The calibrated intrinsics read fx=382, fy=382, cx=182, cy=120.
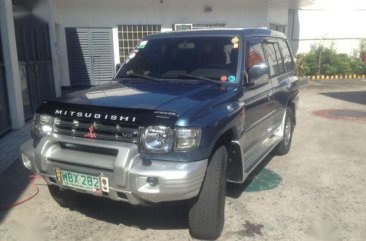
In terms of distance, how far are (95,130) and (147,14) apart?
479 inches

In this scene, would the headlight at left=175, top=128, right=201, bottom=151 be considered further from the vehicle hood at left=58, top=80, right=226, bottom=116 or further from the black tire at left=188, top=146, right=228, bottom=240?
the black tire at left=188, top=146, right=228, bottom=240

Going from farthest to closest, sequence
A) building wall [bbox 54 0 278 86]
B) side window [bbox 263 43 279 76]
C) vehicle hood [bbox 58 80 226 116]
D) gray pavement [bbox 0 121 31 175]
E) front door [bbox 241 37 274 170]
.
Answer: building wall [bbox 54 0 278 86]
gray pavement [bbox 0 121 31 175]
side window [bbox 263 43 279 76]
front door [bbox 241 37 274 170]
vehicle hood [bbox 58 80 226 116]

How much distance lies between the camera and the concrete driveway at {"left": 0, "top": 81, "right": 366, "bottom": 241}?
3.76 m

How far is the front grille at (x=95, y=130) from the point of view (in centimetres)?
318

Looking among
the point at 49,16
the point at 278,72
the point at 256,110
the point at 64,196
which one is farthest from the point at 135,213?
the point at 49,16

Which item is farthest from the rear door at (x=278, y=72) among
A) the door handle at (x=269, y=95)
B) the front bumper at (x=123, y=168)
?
the front bumper at (x=123, y=168)

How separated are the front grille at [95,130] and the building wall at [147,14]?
1119 cm

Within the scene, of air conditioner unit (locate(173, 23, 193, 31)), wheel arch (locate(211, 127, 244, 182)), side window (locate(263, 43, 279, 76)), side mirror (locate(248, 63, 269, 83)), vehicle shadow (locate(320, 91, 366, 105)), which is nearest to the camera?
wheel arch (locate(211, 127, 244, 182))

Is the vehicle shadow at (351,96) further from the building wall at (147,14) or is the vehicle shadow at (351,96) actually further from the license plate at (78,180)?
the license plate at (78,180)

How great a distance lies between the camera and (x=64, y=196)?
4.22 meters

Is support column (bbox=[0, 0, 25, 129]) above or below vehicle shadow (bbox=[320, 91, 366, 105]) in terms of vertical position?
above

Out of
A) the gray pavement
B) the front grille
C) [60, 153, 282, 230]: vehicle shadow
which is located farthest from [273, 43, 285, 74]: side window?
the gray pavement

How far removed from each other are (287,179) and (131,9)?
438 inches

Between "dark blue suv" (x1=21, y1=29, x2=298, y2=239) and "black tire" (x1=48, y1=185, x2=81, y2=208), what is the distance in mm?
11
